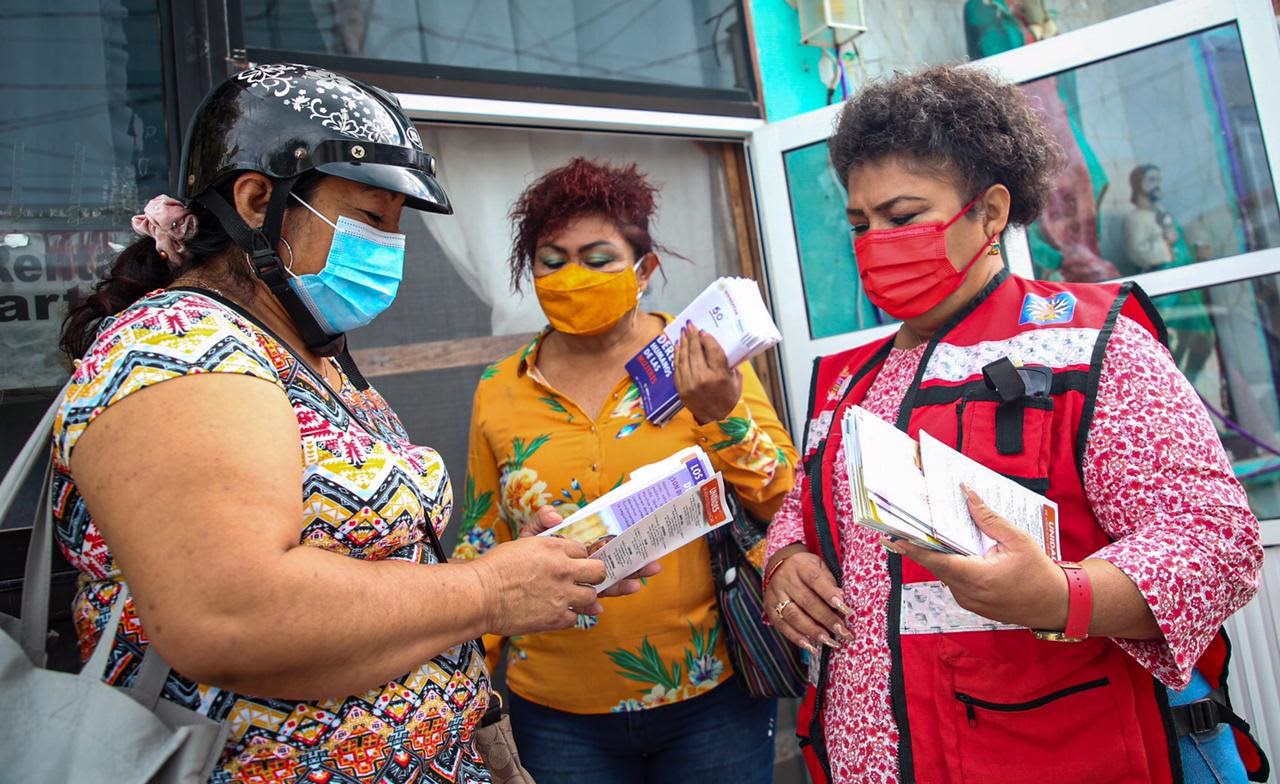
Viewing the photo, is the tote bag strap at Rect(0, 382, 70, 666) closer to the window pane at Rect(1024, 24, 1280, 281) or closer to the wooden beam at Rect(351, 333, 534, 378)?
the wooden beam at Rect(351, 333, 534, 378)

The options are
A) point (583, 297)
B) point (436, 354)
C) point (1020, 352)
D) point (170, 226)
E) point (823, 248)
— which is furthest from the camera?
point (823, 248)

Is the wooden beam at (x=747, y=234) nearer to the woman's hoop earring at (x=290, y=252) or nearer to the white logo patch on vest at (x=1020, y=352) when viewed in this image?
the white logo patch on vest at (x=1020, y=352)

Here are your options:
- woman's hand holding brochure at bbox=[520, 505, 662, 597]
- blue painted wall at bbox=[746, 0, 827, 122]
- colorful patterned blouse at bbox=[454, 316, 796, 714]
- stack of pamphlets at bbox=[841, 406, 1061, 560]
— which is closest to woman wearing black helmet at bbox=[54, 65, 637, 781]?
woman's hand holding brochure at bbox=[520, 505, 662, 597]

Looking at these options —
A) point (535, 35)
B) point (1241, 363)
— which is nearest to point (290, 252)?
point (535, 35)

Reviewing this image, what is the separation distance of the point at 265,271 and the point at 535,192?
4.22 ft

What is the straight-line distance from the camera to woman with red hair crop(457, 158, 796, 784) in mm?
2316

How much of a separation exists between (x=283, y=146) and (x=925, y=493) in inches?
46.5

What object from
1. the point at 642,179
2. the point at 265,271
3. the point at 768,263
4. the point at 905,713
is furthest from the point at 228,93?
the point at 768,263

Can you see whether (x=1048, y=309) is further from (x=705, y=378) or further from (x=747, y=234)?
(x=747, y=234)

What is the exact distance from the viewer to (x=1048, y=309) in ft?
5.68

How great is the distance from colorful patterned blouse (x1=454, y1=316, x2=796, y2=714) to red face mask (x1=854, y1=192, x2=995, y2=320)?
0.60 m

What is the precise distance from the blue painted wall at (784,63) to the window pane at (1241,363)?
1.63 meters

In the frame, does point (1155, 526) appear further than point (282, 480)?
Yes

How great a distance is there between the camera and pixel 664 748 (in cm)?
237
